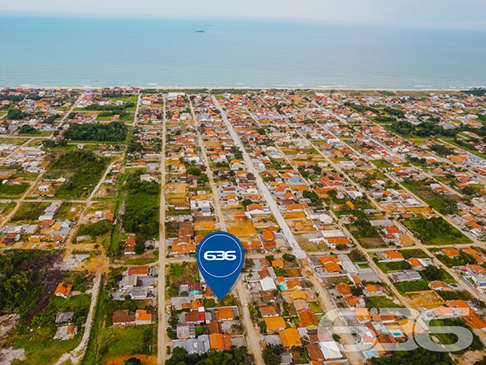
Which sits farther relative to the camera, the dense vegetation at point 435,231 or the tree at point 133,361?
the dense vegetation at point 435,231

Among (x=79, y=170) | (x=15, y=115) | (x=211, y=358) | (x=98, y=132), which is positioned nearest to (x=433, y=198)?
(x=211, y=358)

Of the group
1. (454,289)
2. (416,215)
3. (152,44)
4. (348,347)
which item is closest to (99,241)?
(348,347)

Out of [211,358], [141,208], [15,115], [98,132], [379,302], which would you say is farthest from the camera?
[15,115]

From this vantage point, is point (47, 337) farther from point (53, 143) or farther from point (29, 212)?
point (53, 143)

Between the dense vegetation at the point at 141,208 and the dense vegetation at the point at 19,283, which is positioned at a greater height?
the dense vegetation at the point at 141,208

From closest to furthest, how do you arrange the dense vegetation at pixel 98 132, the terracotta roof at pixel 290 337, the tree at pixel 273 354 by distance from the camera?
the tree at pixel 273 354 < the terracotta roof at pixel 290 337 < the dense vegetation at pixel 98 132

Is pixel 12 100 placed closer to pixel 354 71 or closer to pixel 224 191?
pixel 224 191

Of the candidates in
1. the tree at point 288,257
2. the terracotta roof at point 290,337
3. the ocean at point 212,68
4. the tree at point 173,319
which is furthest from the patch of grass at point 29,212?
the ocean at point 212,68

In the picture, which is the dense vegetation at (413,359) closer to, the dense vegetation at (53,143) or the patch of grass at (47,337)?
the patch of grass at (47,337)
